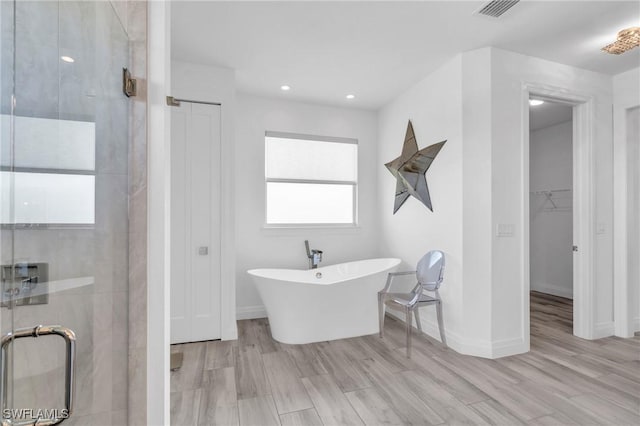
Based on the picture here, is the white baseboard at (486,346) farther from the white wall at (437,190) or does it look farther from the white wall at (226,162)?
the white wall at (226,162)

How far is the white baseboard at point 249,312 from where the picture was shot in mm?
3547

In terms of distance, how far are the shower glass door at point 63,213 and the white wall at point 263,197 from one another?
2550mm

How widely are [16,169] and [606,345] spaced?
165 inches

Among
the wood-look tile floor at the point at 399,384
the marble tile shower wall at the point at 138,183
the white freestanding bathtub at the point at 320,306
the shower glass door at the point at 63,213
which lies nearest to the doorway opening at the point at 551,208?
the wood-look tile floor at the point at 399,384

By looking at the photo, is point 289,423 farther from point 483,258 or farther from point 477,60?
point 477,60

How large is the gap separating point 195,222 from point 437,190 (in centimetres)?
238

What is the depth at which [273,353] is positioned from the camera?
2660 millimetres

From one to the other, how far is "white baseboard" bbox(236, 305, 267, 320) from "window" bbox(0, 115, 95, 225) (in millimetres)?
2806

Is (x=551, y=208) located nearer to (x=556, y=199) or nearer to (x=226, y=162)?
(x=556, y=199)

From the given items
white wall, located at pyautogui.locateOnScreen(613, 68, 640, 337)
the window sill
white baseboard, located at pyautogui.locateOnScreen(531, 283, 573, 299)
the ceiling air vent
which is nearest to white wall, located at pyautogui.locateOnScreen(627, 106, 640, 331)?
white wall, located at pyautogui.locateOnScreen(613, 68, 640, 337)

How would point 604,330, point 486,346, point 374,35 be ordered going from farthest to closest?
point 604,330, point 486,346, point 374,35

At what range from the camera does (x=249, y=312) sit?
358 centimetres

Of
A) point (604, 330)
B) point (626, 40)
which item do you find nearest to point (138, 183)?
point (626, 40)

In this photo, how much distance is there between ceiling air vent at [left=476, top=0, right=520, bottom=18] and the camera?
6.62 feet
